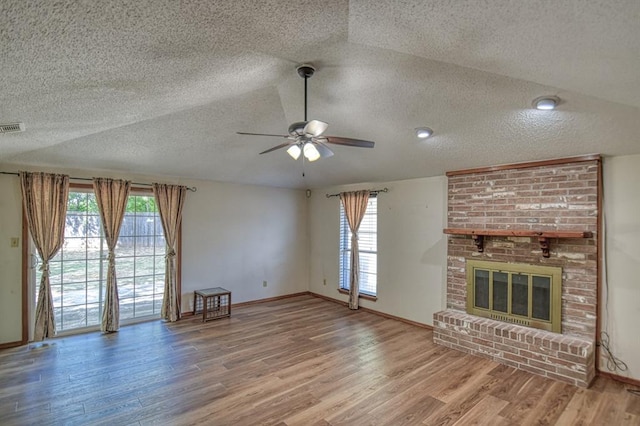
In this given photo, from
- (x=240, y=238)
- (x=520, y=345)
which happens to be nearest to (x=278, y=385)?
(x=520, y=345)

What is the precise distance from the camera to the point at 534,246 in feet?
13.3

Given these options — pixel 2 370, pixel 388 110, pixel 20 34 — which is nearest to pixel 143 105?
pixel 20 34

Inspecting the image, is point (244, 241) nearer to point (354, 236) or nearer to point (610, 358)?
point (354, 236)

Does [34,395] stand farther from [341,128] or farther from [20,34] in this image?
[341,128]

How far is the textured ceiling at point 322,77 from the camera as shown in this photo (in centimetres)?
166

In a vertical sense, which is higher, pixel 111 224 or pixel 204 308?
pixel 111 224

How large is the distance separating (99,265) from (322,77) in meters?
4.36

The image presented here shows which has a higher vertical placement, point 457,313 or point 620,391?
point 457,313

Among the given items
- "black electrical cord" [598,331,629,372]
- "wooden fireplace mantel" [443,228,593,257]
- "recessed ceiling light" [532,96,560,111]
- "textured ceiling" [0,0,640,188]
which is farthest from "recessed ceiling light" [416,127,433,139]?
"black electrical cord" [598,331,629,372]

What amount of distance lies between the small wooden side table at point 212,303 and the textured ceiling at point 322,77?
224cm

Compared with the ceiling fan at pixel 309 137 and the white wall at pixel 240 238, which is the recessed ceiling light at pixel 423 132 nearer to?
the ceiling fan at pixel 309 137

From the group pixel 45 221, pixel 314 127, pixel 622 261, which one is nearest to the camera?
pixel 314 127

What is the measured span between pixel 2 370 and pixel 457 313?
214 inches

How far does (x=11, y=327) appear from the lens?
428 centimetres
